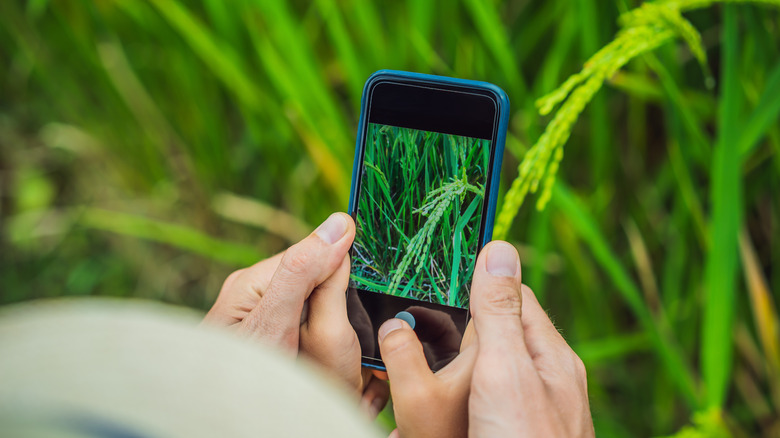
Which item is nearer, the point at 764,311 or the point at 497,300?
the point at 497,300

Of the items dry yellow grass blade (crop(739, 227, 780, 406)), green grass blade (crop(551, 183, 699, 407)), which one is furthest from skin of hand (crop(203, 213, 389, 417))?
dry yellow grass blade (crop(739, 227, 780, 406))

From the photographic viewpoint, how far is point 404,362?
0.28 m

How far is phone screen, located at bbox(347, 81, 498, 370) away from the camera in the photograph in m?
0.31

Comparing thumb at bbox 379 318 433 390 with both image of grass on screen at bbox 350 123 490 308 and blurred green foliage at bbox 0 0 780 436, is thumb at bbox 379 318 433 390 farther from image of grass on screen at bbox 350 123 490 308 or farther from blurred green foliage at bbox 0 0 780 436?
blurred green foliage at bbox 0 0 780 436

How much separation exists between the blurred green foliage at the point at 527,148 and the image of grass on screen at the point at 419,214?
76 millimetres

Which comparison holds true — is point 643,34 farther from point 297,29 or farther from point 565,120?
point 297,29

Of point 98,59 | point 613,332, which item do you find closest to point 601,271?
point 613,332

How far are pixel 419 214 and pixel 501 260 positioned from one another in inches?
2.4

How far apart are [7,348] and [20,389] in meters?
0.01

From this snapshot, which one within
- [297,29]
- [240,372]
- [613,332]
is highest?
[297,29]

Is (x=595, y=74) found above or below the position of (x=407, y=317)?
above

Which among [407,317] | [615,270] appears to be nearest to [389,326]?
[407,317]

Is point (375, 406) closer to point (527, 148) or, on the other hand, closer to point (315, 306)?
point (315, 306)

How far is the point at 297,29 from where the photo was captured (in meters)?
0.47
